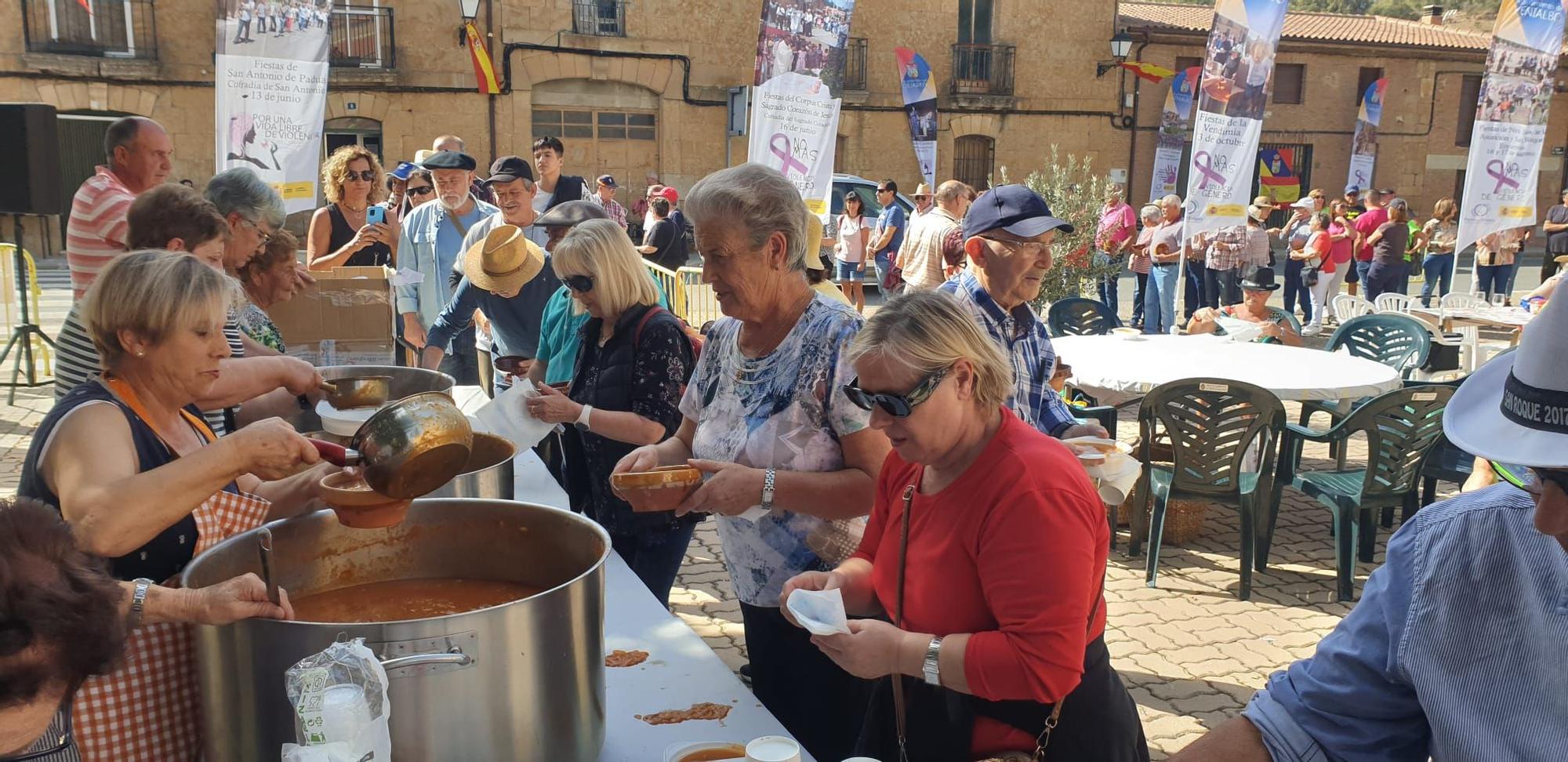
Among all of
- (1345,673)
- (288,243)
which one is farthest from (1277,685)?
(288,243)

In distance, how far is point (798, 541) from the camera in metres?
2.38

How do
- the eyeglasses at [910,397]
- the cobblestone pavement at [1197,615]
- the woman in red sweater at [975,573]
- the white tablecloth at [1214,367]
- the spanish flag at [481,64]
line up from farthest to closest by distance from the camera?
the spanish flag at [481,64], the white tablecloth at [1214,367], the cobblestone pavement at [1197,615], the eyeglasses at [910,397], the woman in red sweater at [975,573]

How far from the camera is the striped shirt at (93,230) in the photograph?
454 centimetres

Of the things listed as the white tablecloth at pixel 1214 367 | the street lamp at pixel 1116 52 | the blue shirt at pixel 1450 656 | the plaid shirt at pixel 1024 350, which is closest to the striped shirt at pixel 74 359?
the plaid shirt at pixel 1024 350

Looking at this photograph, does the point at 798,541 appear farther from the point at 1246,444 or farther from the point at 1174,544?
the point at 1174,544

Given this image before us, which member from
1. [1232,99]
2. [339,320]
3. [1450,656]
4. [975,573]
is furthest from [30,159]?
[1232,99]

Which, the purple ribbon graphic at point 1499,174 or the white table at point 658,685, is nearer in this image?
the white table at point 658,685

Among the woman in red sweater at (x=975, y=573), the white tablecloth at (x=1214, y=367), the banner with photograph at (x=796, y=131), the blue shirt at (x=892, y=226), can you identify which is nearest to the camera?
the woman in red sweater at (x=975, y=573)

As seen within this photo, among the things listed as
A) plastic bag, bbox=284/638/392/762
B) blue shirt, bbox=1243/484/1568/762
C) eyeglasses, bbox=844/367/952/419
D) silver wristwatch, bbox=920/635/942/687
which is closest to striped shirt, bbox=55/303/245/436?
plastic bag, bbox=284/638/392/762

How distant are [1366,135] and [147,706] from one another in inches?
1185

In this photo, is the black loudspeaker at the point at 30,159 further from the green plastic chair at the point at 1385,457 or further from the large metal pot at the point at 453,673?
the green plastic chair at the point at 1385,457

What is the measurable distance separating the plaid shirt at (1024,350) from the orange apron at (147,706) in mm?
2199

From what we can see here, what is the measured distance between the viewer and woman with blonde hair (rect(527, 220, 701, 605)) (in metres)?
3.12

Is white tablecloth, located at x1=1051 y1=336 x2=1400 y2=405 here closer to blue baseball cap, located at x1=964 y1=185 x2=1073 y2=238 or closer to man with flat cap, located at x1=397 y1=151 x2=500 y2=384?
blue baseball cap, located at x1=964 y1=185 x2=1073 y2=238
